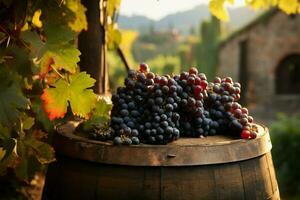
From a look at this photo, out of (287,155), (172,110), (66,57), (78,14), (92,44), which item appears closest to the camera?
(66,57)

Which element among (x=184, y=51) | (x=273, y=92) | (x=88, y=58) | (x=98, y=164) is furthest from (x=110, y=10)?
(x=184, y=51)

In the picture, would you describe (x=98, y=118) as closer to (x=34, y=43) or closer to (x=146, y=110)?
(x=146, y=110)

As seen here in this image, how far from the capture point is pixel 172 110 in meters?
2.00

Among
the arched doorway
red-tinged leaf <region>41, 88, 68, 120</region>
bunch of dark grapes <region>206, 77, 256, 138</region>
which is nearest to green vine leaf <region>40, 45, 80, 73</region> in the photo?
red-tinged leaf <region>41, 88, 68, 120</region>

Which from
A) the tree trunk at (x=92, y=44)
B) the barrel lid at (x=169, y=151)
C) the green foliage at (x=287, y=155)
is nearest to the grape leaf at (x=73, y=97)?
the barrel lid at (x=169, y=151)

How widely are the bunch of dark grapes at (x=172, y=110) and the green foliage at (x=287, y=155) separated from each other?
593 centimetres

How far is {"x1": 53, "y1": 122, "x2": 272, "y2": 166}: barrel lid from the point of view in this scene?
1.81 m

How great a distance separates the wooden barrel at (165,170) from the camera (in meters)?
1.81

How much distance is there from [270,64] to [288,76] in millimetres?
904

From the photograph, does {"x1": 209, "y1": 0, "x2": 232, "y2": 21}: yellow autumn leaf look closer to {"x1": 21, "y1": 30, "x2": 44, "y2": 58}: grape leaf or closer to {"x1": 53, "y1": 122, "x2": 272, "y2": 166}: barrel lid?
{"x1": 53, "y1": 122, "x2": 272, "y2": 166}: barrel lid

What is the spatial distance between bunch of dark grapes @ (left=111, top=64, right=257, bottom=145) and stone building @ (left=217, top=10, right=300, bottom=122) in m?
19.0

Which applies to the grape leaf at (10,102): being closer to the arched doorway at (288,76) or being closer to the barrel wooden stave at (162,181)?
the barrel wooden stave at (162,181)

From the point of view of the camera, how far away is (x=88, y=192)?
1879 mm

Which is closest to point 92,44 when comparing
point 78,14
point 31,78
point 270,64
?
point 78,14
